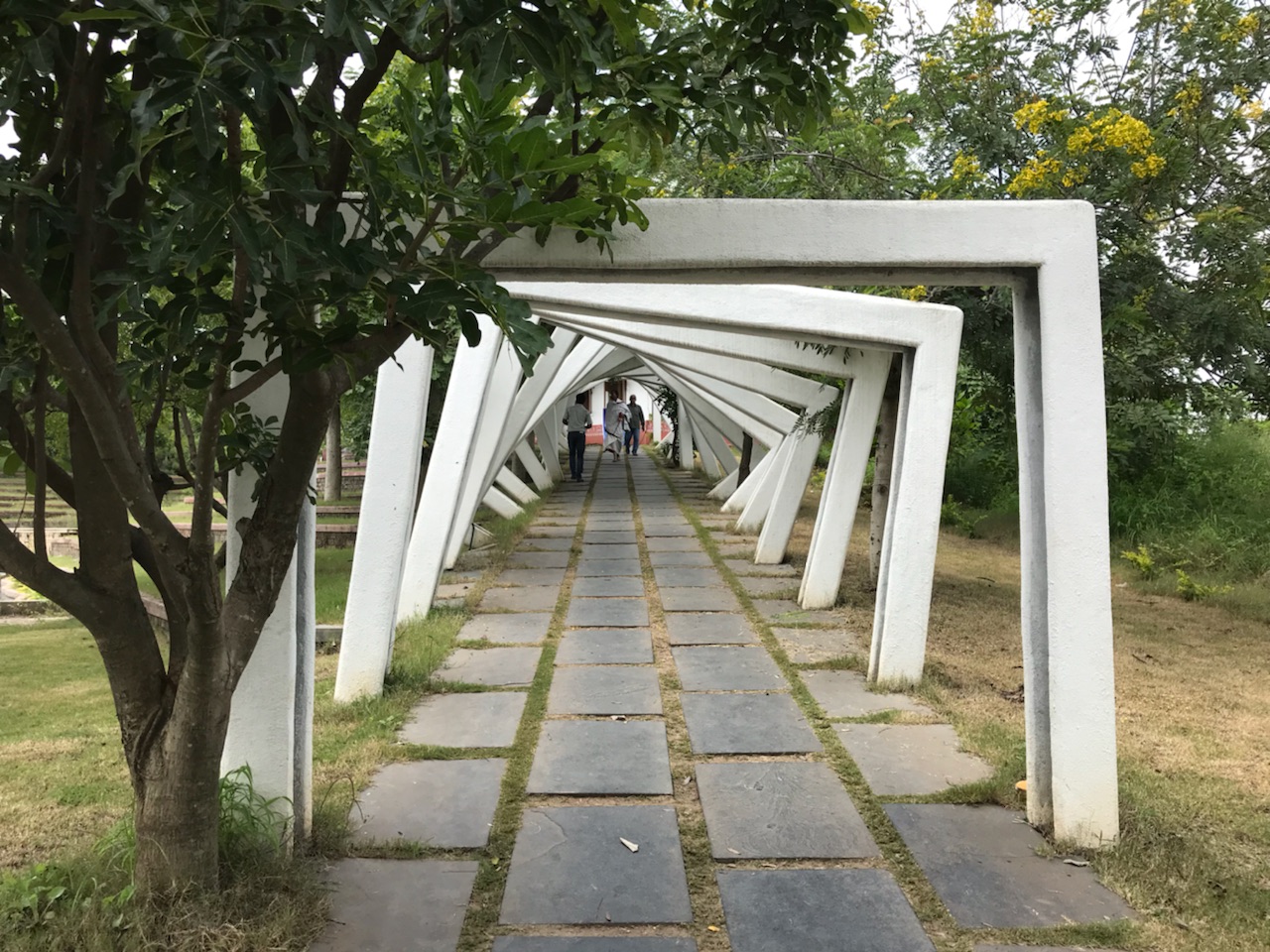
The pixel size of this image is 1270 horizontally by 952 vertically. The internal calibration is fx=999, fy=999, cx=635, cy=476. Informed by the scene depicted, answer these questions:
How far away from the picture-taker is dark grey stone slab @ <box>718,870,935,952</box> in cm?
284

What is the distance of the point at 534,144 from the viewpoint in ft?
6.30

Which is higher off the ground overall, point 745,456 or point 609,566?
point 745,456

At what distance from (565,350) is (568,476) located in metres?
10.0

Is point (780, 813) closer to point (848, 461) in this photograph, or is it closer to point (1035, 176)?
point (848, 461)

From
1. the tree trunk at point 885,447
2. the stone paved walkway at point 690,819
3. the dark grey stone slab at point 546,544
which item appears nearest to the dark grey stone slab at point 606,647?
the stone paved walkway at point 690,819

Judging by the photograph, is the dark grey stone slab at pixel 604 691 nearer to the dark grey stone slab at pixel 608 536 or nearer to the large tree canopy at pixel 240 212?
the large tree canopy at pixel 240 212

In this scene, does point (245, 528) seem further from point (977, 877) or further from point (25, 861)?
point (977, 877)

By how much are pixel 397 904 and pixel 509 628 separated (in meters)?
3.98

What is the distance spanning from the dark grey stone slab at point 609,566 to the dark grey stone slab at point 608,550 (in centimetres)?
19

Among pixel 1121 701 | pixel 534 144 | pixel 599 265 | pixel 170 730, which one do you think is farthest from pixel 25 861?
pixel 1121 701

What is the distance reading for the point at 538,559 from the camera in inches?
397

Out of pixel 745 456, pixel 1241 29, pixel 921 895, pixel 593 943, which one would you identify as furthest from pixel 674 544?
pixel 593 943

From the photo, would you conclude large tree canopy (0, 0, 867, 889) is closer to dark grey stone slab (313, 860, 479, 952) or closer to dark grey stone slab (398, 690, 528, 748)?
dark grey stone slab (313, 860, 479, 952)

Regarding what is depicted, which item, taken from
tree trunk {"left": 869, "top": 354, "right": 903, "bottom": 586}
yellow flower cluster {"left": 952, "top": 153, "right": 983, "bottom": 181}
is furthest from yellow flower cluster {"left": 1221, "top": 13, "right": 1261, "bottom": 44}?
tree trunk {"left": 869, "top": 354, "right": 903, "bottom": 586}
